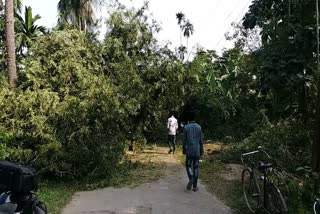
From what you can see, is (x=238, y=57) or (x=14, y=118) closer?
(x=14, y=118)

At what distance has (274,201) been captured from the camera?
7.11 meters

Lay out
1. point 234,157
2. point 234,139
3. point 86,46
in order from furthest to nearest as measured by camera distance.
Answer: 1. point 234,139
2. point 234,157
3. point 86,46

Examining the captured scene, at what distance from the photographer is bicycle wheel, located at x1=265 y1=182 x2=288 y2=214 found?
673 centimetres

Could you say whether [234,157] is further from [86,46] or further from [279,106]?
[86,46]

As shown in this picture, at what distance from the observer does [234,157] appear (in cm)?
1563

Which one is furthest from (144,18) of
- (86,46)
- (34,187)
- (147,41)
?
(34,187)

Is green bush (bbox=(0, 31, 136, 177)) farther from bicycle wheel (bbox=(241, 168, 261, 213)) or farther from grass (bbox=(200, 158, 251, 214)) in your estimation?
bicycle wheel (bbox=(241, 168, 261, 213))

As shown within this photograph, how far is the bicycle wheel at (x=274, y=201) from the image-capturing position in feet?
22.1

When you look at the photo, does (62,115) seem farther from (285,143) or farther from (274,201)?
(285,143)

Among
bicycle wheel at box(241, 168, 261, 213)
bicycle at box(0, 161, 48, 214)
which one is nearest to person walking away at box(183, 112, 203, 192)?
bicycle wheel at box(241, 168, 261, 213)

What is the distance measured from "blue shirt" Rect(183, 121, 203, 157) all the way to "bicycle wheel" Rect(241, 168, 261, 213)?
Answer: 4.39ft

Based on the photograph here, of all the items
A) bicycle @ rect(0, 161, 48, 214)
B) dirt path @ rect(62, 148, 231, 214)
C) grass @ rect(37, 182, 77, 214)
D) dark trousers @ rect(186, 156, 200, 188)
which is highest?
bicycle @ rect(0, 161, 48, 214)

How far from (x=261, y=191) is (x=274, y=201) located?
67cm

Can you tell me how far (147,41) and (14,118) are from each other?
25.0ft
